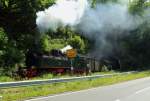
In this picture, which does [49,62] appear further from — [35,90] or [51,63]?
[35,90]

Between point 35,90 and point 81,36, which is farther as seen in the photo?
point 81,36

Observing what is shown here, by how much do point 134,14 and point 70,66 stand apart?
34.1 metres

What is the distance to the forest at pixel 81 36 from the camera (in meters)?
41.1

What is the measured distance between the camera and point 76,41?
213 ft

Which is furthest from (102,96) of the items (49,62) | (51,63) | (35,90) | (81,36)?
(81,36)

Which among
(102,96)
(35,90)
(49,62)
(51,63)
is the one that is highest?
(49,62)

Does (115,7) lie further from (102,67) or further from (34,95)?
(34,95)

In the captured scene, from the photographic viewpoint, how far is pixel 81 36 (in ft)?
227

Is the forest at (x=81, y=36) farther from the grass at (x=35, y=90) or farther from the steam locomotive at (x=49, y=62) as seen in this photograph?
the grass at (x=35, y=90)

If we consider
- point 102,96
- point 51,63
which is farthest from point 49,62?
point 102,96

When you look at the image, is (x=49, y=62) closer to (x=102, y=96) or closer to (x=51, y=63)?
(x=51, y=63)

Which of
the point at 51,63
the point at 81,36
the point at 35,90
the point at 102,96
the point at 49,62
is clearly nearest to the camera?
the point at 102,96

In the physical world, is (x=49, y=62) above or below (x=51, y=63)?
above

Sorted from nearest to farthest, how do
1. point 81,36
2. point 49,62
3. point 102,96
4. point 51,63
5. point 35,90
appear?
point 102,96, point 35,90, point 49,62, point 51,63, point 81,36
